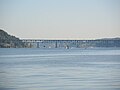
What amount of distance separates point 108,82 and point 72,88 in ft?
7.52

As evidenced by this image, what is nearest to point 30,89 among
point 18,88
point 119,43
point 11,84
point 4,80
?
point 18,88

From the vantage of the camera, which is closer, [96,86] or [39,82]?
[96,86]

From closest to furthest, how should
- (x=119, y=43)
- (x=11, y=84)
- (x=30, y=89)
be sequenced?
1. (x=30, y=89)
2. (x=11, y=84)
3. (x=119, y=43)

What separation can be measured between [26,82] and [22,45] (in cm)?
10362

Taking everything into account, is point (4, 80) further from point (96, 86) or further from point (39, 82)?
point (96, 86)

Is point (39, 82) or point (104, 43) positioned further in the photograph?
point (104, 43)

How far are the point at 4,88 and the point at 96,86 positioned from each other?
3.16m

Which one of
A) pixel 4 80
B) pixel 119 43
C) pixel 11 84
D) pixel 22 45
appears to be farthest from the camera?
pixel 22 45

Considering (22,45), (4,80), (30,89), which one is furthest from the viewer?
(22,45)

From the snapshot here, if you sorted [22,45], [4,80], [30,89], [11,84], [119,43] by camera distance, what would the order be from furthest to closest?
[22,45] → [119,43] → [4,80] → [11,84] → [30,89]

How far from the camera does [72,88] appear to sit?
47.3ft

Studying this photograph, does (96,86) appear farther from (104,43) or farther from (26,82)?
(104,43)

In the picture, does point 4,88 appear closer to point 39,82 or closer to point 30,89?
point 30,89

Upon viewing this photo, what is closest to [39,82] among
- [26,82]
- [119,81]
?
[26,82]
